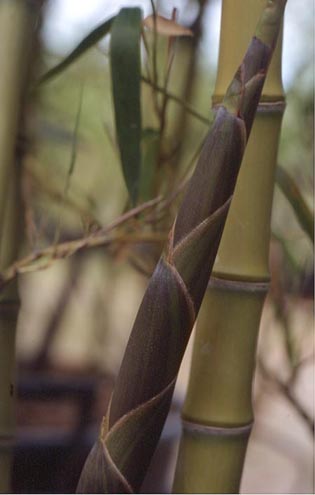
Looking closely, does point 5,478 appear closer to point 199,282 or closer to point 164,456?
point 199,282

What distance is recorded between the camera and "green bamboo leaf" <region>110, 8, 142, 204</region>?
34 cm

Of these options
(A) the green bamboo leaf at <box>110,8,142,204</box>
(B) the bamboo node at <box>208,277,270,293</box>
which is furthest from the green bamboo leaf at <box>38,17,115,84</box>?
(B) the bamboo node at <box>208,277,270,293</box>

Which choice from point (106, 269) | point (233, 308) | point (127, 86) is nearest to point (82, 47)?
point (127, 86)

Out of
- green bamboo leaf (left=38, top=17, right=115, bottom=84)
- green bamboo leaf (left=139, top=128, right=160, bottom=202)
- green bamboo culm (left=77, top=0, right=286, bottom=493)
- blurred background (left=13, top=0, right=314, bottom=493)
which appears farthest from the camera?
blurred background (left=13, top=0, right=314, bottom=493)

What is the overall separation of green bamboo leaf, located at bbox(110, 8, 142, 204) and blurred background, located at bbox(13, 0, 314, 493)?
0.17 ft

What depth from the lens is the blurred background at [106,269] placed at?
0.62 meters

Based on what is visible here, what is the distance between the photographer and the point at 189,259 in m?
0.24

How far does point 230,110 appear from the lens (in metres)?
0.24

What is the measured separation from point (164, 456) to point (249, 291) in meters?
0.55

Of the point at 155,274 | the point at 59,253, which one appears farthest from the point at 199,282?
the point at 59,253

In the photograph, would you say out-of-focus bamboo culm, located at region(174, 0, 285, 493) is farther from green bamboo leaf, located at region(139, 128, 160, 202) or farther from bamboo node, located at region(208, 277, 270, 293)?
green bamboo leaf, located at region(139, 128, 160, 202)

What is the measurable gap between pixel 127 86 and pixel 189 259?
0.40 ft

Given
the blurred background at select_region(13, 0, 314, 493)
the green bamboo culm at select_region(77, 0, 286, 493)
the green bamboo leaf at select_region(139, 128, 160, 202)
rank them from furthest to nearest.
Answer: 1. the blurred background at select_region(13, 0, 314, 493)
2. the green bamboo leaf at select_region(139, 128, 160, 202)
3. the green bamboo culm at select_region(77, 0, 286, 493)

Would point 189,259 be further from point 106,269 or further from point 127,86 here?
point 106,269
